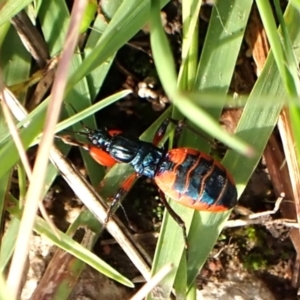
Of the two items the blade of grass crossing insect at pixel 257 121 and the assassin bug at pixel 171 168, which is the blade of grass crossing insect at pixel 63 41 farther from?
the blade of grass crossing insect at pixel 257 121

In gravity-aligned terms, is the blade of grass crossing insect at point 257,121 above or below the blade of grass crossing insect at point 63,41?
below

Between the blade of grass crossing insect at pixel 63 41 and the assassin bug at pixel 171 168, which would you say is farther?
the blade of grass crossing insect at pixel 63 41

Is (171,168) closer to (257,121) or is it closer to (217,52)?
(257,121)

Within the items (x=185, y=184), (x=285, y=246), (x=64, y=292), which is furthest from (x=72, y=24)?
(x=285, y=246)

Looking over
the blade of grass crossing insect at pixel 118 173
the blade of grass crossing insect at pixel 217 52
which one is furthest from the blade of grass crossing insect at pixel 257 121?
the blade of grass crossing insect at pixel 118 173

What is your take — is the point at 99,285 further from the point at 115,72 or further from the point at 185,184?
the point at 115,72

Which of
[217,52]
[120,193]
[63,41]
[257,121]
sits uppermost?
[63,41]

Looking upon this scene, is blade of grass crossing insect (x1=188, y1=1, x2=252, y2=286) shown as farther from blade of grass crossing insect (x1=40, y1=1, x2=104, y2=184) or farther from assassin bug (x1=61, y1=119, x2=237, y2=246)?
blade of grass crossing insect (x1=40, y1=1, x2=104, y2=184)

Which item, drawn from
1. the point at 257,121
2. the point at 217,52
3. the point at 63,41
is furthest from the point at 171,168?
the point at 63,41

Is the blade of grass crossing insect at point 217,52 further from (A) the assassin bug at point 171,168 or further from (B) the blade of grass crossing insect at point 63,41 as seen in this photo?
(B) the blade of grass crossing insect at point 63,41
